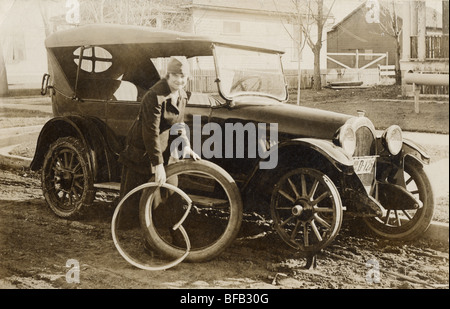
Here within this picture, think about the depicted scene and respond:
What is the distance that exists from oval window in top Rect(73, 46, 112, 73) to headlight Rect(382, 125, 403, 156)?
2.23m

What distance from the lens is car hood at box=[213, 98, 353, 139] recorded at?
11.1 ft

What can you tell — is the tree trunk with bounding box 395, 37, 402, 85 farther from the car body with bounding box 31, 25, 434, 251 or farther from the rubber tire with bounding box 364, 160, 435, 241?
the rubber tire with bounding box 364, 160, 435, 241

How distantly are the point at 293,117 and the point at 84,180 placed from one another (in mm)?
1748

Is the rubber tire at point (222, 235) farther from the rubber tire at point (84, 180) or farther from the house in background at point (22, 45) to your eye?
the house in background at point (22, 45)

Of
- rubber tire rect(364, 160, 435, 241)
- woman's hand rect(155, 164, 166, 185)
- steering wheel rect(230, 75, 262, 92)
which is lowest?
rubber tire rect(364, 160, 435, 241)

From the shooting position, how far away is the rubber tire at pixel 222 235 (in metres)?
3.21

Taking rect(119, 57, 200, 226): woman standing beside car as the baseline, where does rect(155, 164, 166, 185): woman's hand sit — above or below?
below

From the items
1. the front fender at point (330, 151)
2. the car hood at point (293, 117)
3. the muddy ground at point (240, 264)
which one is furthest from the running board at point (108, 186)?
the front fender at point (330, 151)

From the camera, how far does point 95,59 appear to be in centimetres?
410

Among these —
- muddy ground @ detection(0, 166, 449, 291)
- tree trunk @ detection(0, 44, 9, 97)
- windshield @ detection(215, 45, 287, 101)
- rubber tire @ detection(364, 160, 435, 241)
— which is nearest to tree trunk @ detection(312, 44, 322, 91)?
windshield @ detection(215, 45, 287, 101)

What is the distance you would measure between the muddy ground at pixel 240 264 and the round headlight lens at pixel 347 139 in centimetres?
73

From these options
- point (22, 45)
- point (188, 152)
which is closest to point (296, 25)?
point (188, 152)

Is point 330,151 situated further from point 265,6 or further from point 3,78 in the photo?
point 3,78

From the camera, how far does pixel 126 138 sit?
3.76 metres
